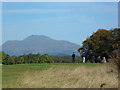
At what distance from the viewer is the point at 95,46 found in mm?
59594

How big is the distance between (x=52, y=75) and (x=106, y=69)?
19.7ft

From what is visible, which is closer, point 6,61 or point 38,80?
point 38,80

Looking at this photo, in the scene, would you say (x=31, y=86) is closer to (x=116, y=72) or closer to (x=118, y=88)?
(x=118, y=88)

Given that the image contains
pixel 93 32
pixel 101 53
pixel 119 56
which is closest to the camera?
pixel 119 56

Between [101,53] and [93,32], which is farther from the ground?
[93,32]

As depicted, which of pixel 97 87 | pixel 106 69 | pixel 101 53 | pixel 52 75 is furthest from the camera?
pixel 101 53

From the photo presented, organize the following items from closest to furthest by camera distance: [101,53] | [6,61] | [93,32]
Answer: [6,61], [101,53], [93,32]

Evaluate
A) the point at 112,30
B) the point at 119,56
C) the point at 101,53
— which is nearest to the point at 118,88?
the point at 119,56

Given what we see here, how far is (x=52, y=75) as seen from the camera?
A: 16.6 m

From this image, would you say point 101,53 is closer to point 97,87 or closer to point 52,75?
point 52,75

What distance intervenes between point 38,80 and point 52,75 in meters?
2.12

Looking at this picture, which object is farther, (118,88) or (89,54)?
(89,54)

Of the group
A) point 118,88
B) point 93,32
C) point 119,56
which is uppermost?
point 93,32

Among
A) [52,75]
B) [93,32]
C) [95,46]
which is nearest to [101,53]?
[95,46]
